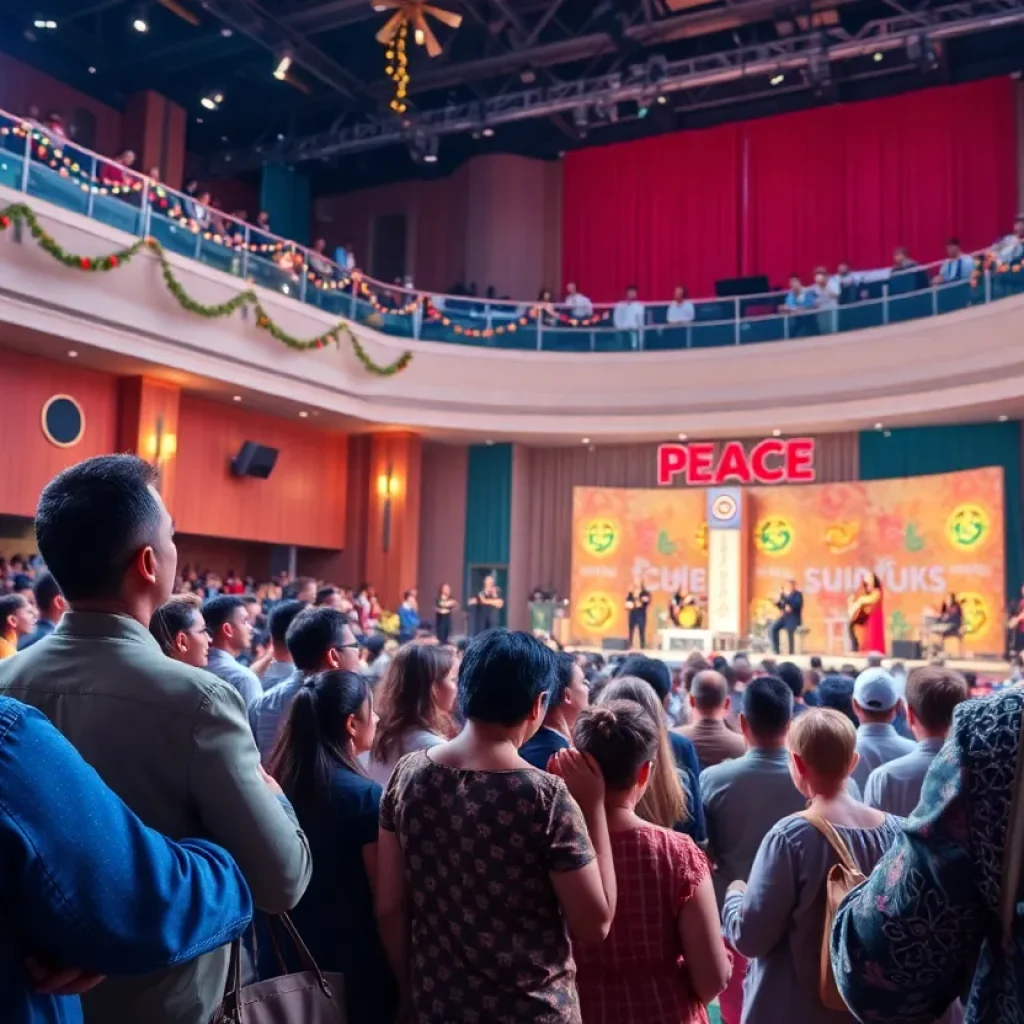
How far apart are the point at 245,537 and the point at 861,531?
9.39 meters

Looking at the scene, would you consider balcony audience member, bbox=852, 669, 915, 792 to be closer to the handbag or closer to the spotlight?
the handbag

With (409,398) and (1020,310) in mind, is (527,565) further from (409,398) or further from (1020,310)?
(1020,310)

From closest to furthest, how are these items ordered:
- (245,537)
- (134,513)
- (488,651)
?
(134,513)
(488,651)
(245,537)

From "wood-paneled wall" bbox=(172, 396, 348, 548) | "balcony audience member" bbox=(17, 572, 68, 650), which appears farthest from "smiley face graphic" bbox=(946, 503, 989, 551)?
"balcony audience member" bbox=(17, 572, 68, 650)

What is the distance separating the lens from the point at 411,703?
108 inches

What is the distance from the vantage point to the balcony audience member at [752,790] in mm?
2832

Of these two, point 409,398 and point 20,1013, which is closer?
point 20,1013

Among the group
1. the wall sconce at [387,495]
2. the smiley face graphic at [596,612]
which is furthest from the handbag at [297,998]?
the smiley face graphic at [596,612]

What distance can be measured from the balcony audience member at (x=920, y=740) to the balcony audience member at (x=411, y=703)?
1.28 metres

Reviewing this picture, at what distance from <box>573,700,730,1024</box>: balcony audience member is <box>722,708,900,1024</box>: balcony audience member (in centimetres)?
21

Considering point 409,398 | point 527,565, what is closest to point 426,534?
point 527,565

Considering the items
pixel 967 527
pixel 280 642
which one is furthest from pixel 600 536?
pixel 280 642

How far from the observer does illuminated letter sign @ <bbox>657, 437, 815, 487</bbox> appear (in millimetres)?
15812

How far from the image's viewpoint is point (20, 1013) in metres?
0.97
